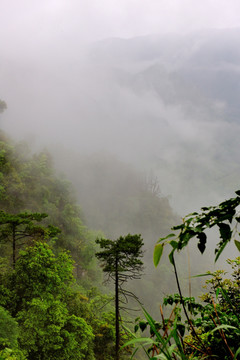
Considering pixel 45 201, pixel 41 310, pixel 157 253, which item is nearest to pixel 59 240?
pixel 45 201

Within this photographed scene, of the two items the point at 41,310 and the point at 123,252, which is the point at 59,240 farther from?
the point at 123,252

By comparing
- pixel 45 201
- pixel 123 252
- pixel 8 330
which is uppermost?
pixel 45 201

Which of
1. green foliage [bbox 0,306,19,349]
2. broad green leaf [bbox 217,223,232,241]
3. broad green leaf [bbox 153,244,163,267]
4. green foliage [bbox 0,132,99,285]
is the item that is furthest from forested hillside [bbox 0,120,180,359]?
broad green leaf [bbox 217,223,232,241]

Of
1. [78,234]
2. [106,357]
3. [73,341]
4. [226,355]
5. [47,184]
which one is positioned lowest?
[106,357]

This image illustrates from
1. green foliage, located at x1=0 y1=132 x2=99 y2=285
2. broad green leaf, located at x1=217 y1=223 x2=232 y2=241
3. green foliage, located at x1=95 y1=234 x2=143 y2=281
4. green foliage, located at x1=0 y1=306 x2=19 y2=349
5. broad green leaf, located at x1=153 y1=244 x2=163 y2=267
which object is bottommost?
green foliage, located at x1=0 y1=306 x2=19 y2=349

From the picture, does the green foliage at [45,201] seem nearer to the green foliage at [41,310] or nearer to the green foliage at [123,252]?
the green foliage at [41,310]

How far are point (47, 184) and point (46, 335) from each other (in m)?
33.9

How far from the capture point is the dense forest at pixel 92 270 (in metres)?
1.91

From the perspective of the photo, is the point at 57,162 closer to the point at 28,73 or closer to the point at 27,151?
the point at 27,151

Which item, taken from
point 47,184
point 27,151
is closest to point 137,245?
point 47,184

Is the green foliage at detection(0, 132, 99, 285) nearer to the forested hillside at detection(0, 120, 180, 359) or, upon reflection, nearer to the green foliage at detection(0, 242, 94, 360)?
the forested hillside at detection(0, 120, 180, 359)

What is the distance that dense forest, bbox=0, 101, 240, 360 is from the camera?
191 cm

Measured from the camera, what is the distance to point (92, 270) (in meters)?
37.2

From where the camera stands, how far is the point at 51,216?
36.8 metres
